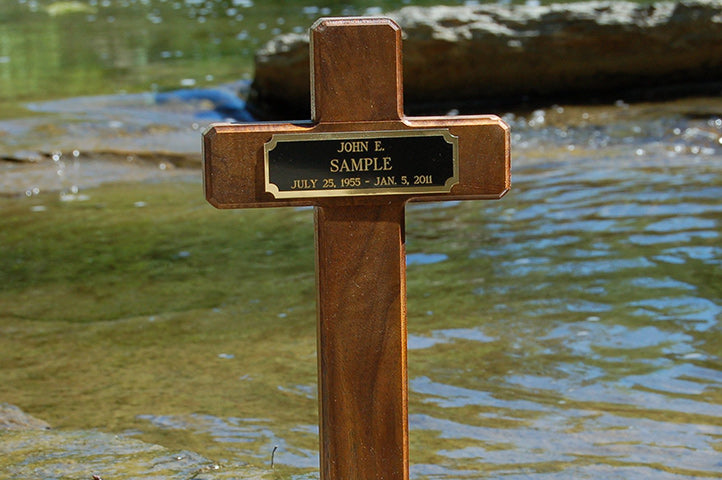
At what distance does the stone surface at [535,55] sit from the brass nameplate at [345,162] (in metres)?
7.05

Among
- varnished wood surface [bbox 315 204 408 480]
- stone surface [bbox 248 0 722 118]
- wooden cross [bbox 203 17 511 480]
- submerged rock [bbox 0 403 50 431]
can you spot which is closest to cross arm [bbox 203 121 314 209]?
wooden cross [bbox 203 17 511 480]

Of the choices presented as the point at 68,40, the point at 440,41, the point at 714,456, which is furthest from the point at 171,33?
the point at 714,456

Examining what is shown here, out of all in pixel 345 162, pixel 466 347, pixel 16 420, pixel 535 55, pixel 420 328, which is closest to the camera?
pixel 345 162

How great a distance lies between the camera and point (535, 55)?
9.55 metres

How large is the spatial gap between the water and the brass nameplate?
843 mm

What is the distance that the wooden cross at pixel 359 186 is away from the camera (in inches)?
93.5

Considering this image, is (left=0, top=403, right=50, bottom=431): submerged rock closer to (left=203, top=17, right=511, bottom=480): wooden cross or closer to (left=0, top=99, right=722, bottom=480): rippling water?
(left=0, top=99, right=722, bottom=480): rippling water

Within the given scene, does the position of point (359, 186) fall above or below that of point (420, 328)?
above

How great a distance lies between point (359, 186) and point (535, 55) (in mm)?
7499

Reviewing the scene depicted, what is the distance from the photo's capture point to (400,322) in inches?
97.0

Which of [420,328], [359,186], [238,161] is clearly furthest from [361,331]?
[420,328]

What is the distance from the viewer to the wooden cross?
2375 mm

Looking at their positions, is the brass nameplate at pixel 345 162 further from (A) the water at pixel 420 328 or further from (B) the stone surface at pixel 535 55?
→ (B) the stone surface at pixel 535 55

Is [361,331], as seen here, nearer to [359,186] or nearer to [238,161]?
[359,186]
